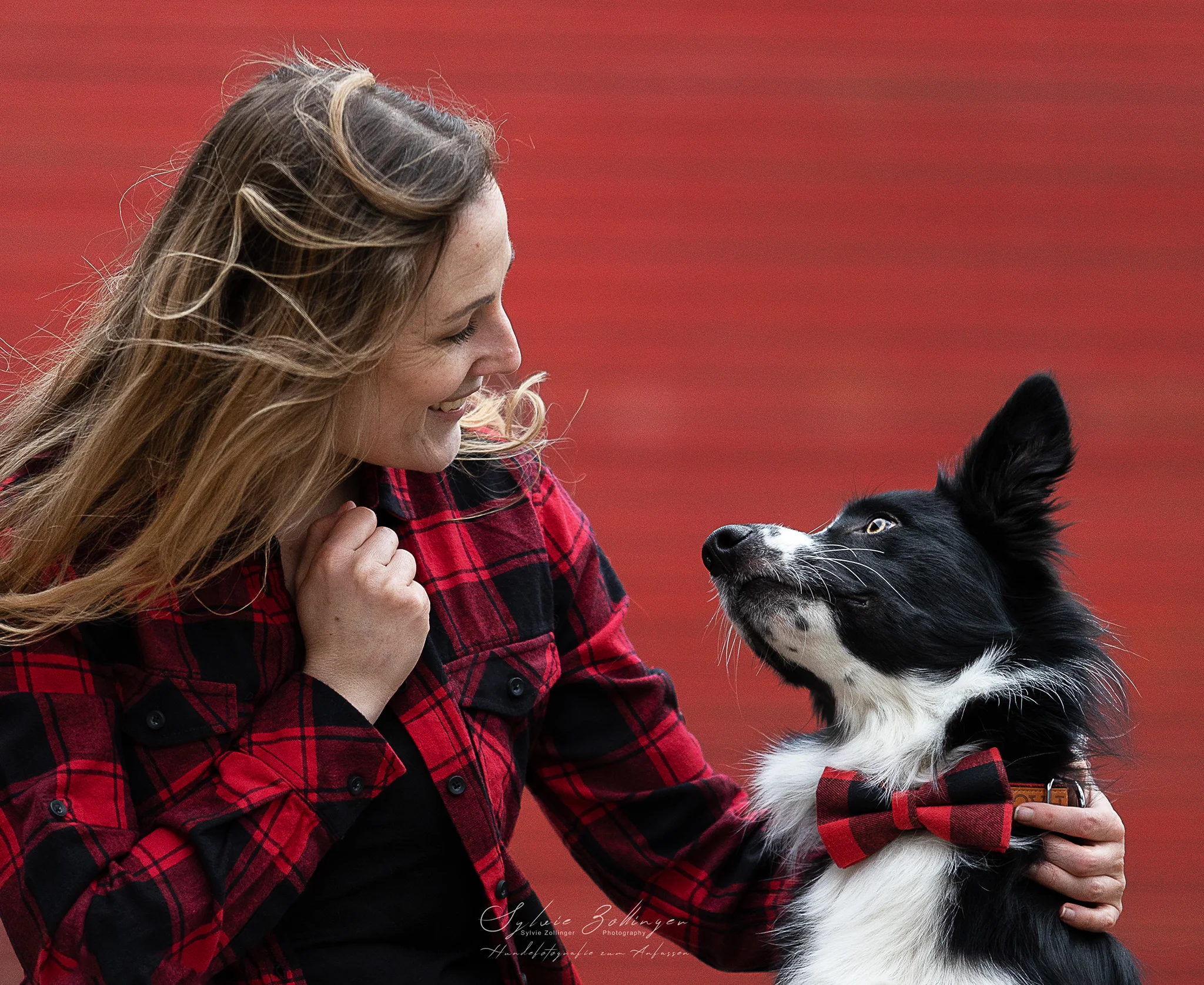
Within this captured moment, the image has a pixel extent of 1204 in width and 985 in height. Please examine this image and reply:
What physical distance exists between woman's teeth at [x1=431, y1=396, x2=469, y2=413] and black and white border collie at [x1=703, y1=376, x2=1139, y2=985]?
411 mm

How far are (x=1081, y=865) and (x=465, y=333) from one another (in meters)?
1.03

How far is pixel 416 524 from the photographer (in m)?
1.79

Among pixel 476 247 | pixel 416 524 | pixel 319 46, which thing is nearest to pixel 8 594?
pixel 416 524

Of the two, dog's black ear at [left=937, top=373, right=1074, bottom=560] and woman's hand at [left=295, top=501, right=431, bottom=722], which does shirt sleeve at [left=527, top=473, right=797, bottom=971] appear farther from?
dog's black ear at [left=937, top=373, right=1074, bottom=560]

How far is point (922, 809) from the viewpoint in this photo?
1.55 m

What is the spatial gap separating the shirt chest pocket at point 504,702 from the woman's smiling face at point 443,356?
0.32m

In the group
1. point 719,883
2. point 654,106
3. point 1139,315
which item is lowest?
point 719,883

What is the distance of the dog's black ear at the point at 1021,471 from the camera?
165 cm

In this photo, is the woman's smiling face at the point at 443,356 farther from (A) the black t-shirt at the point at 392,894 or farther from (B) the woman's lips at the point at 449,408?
(A) the black t-shirt at the point at 392,894

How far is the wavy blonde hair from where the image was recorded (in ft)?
4.76

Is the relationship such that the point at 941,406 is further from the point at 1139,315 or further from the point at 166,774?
the point at 166,774

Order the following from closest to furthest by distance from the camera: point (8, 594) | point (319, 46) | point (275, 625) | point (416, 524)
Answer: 1. point (8, 594)
2. point (275, 625)
3. point (416, 524)
4. point (319, 46)

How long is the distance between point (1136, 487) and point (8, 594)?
12.8 feet

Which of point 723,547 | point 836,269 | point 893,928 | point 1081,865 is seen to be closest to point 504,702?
point 723,547
